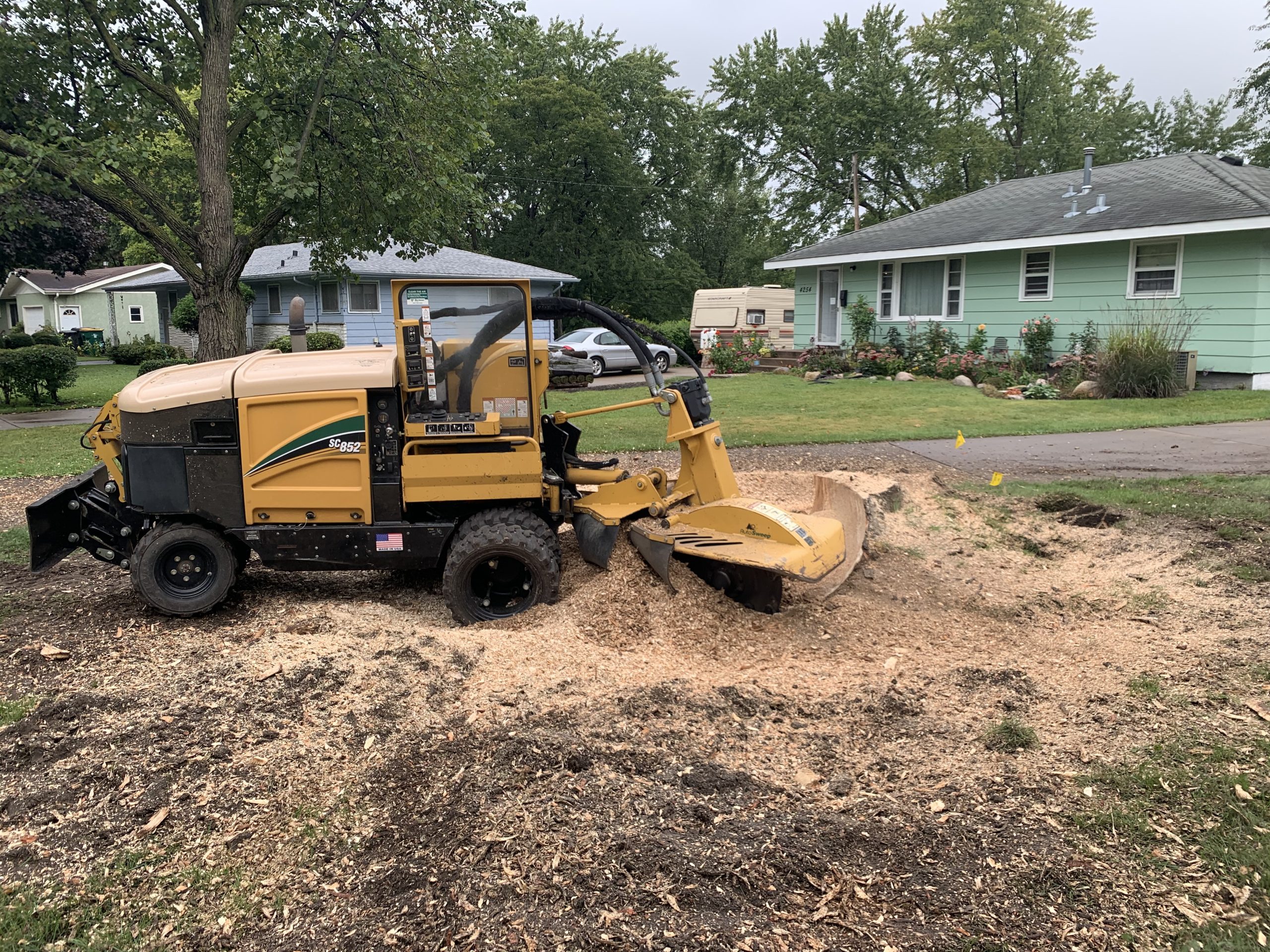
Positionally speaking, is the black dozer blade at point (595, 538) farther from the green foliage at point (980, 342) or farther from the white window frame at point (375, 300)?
the white window frame at point (375, 300)

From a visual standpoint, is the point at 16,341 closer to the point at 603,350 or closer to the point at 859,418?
the point at 603,350

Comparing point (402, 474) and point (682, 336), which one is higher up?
point (682, 336)

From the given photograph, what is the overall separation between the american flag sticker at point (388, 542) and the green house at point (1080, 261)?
16358 millimetres

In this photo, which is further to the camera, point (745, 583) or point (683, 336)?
point (683, 336)

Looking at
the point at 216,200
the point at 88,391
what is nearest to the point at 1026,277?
the point at 216,200

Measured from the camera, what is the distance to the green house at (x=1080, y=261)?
17422 millimetres

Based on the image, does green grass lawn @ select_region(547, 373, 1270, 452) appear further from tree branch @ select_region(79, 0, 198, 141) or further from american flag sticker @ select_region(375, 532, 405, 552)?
tree branch @ select_region(79, 0, 198, 141)

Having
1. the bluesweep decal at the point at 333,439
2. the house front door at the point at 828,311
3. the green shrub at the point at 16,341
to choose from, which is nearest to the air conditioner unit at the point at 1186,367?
the house front door at the point at 828,311

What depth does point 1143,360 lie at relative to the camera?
16812 millimetres

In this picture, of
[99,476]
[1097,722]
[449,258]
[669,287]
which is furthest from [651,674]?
[669,287]

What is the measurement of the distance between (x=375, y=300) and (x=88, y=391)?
32.6 feet

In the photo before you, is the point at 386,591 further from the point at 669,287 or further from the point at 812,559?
the point at 669,287

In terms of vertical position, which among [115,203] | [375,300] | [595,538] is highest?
[115,203]

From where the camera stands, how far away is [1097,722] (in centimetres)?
443
